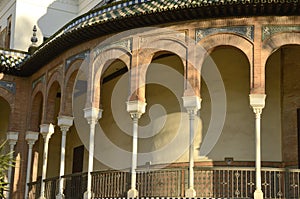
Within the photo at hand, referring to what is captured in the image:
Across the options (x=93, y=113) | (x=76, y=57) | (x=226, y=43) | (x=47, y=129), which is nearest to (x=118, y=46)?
(x=93, y=113)

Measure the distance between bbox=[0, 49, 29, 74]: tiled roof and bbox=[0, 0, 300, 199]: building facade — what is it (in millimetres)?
941

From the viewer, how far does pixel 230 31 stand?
12.6 metres

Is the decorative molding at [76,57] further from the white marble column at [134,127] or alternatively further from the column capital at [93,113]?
the white marble column at [134,127]

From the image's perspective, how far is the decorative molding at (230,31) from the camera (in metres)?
12.5

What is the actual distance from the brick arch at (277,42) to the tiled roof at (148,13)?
478 mm

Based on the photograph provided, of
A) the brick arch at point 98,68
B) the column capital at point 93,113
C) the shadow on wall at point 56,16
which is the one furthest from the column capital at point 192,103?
the shadow on wall at point 56,16

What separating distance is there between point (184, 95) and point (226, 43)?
1453mm


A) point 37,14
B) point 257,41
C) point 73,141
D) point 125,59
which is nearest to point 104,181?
point 125,59

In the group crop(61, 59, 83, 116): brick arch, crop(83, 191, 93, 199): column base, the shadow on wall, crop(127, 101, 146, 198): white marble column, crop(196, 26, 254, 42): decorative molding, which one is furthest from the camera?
the shadow on wall

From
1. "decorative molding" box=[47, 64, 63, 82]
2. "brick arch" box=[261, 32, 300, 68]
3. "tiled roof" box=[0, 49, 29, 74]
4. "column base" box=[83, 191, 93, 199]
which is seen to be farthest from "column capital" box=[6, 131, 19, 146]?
"brick arch" box=[261, 32, 300, 68]

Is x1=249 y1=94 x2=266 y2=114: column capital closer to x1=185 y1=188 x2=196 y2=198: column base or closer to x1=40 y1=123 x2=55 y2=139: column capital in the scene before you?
x1=185 y1=188 x2=196 y2=198: column base

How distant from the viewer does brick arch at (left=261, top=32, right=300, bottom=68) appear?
40.2 feet

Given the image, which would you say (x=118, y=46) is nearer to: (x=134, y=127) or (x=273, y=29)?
(x=134, y=127)

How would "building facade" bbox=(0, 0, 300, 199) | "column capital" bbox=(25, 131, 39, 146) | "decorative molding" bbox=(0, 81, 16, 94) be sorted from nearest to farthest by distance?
"building facade" bbox=(0, 0, 300, 199)
"column capital" bbox=(25, 131, 39, 146)
"decorative molding" bbox=(0, 81, 16, 94)
